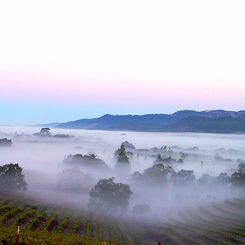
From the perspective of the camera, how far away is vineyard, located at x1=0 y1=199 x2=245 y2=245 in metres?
86.4

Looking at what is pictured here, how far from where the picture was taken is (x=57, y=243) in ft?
143

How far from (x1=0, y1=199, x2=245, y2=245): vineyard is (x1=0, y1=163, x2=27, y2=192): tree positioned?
20885 millimetres

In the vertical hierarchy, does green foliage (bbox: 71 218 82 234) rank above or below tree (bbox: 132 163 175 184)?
below

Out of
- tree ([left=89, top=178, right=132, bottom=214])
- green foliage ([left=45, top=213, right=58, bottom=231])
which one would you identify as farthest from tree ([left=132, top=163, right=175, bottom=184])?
green foliage ([left=45, top=213, right=58, bottom=231])

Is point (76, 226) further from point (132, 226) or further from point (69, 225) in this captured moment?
point (132, 226)

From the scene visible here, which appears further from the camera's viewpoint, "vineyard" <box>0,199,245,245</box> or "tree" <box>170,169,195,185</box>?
"tree" <box>170,169,195,185</box>

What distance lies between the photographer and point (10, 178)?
137 m

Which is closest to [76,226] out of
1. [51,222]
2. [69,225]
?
[69,225]

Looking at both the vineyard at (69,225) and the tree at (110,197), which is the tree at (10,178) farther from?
the vineyard at (69,225)

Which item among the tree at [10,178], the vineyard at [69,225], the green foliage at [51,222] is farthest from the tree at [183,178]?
the green foliage at [51,222]

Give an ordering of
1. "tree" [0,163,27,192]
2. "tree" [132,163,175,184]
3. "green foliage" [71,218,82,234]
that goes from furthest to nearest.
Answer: "tree" [132,163,175,184]
"tree" [0,163,27,192]
"green foliage" [71,218,82,234]

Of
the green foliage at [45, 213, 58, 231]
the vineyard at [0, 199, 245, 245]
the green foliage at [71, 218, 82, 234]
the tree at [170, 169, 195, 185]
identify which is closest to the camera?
the vineyard at [0, 199, 245, 245]

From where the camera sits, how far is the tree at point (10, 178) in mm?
135875

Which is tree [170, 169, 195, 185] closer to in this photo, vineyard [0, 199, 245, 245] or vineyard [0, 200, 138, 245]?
vineyard [0, 199, 245, 245]
